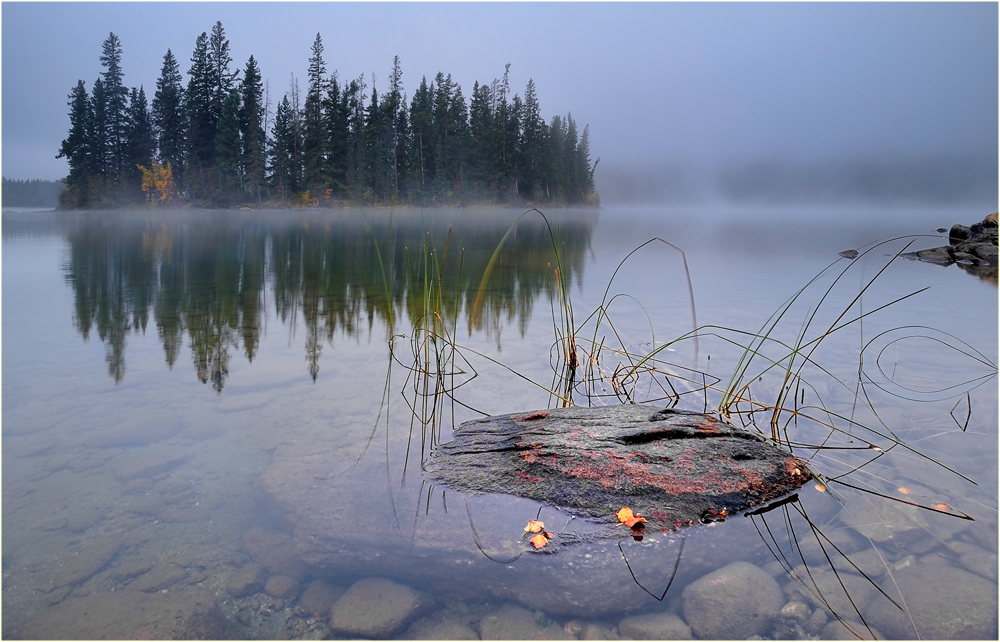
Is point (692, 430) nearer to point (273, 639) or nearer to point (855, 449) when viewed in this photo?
point (855, 449)

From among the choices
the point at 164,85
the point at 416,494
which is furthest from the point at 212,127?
the point at 416,494

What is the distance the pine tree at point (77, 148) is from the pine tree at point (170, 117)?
4614 mm

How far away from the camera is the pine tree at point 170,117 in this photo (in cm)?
4494

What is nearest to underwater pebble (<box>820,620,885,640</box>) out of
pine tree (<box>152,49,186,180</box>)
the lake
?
the lake

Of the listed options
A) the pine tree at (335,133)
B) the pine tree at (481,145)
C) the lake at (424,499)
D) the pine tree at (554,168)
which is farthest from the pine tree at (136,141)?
the lake at (424,499)

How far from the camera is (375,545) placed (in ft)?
7.07

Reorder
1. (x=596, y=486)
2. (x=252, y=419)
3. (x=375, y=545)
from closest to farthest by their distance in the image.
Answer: (x=375, y=545)
(x=596, y=486)
(x=252, y=419)

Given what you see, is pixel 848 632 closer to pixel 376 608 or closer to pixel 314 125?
pixel 376 608

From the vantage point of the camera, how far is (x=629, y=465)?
2.57m

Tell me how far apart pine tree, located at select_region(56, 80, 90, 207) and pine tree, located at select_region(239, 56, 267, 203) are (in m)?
10.6

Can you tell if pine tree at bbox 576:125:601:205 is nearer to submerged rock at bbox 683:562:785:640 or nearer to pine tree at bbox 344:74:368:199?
pine tree at bbox 344:74:368:199

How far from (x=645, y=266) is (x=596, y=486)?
415 inches

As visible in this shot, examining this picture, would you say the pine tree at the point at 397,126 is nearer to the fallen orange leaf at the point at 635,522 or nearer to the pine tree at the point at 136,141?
the pine tree at the point at 136,141

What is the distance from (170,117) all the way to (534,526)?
52.9 m
